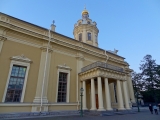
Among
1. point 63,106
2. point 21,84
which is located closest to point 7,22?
point 21,84

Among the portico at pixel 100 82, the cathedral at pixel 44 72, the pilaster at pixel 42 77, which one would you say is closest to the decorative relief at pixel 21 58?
the cathedral at pixel 44 72

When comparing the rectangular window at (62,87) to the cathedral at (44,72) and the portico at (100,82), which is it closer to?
the cathedral at (44,72)

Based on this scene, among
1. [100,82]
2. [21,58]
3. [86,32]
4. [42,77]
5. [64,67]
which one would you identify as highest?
[86,32]

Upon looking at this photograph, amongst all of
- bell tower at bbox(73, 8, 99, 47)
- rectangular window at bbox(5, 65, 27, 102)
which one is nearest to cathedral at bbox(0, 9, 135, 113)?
rectangular window at bbox(5, 65, 27, 102)

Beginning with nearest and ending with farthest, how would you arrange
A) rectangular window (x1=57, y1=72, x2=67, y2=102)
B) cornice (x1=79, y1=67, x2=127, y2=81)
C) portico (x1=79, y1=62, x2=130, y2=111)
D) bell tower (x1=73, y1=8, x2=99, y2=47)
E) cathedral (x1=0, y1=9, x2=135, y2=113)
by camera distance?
cathedral (x1=0, y1=9, x2=135, y2=113) → portico (x1=79, y1=62, x2=130, y2=111) → cornice (x1=79, y1=67, x2=127, y2=81) → rectangular window (x1=57, y1=72, x2=67, y2=102) → bell tower (x1=73, y1=8, x2=99, y2=47)

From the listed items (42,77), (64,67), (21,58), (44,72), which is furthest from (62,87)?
(21,58)

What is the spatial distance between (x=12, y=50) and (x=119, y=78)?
45.1ft

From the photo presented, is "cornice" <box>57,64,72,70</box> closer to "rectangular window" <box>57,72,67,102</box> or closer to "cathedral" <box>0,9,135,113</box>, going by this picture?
"cathedral" <box>0,9,135,113</box>

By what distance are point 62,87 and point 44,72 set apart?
10.1 ft

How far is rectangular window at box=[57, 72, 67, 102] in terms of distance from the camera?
13.6 m

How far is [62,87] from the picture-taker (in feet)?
46.2

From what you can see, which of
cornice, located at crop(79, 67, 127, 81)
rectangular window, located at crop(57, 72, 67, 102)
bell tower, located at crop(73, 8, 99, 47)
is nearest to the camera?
cornice, located at crop(79, 67, 127, 81)

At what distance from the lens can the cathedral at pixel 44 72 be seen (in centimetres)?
1112

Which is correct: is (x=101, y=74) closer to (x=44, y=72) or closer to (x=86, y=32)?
(x=44, y=72)
